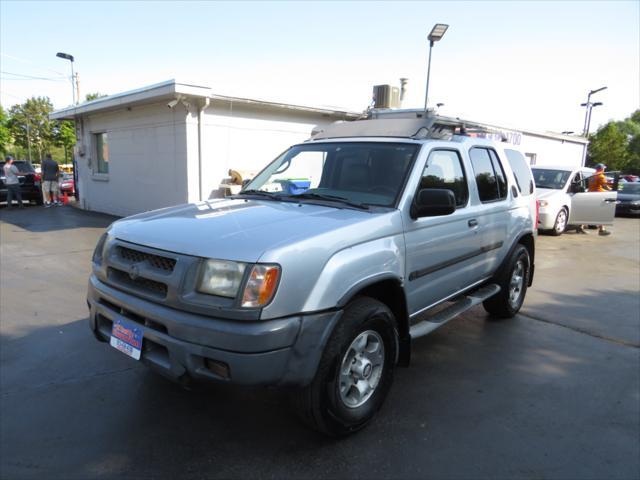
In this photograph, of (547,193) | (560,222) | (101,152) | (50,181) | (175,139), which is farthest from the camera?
(50,181)

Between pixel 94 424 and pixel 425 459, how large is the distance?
6.98ft

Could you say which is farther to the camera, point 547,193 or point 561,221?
point 561,221

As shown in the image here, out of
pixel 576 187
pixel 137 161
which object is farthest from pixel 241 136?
pixel 576 187

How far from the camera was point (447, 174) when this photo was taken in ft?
13.0

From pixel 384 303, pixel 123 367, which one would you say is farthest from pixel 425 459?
pixel 123 367

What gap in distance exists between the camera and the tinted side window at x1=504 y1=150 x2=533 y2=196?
17.4 feet

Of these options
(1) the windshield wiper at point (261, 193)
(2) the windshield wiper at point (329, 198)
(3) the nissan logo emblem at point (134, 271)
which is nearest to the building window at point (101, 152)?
(1) the windshield wiper at point (261, 193)

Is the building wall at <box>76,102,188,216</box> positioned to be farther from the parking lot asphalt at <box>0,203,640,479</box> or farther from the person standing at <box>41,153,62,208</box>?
the parking lot asphalt at <box>0,203,640,479</box>

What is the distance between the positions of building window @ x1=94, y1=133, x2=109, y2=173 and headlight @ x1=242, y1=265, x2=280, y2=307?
14045mm

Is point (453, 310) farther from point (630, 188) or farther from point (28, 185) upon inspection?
point (630, 188)

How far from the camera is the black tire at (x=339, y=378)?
104 inches

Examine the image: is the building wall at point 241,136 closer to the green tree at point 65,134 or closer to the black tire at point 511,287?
the black tire at point 511,287

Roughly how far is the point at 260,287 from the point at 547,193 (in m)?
11.1

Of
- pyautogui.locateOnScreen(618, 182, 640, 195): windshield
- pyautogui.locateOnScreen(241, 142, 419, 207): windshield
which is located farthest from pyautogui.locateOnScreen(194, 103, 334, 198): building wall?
pyautogui.locateOnScreen(618, 182, 640, 195): windshield
